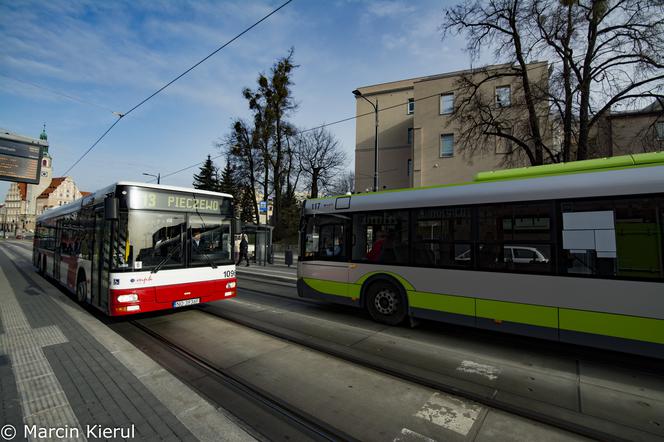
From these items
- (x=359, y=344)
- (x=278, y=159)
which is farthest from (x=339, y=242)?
(x=278, y=159)

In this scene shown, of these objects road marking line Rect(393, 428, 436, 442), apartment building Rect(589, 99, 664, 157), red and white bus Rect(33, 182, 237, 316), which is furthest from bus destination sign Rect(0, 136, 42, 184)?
apartment building Rect(589, 99, 664, 157)

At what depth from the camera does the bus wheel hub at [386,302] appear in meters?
6.41

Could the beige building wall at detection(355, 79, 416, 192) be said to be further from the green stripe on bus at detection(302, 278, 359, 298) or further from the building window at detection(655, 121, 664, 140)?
the green stripe on bus at detection(302, 278, 359, 298)

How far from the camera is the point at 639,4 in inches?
465

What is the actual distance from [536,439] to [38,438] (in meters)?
4.39

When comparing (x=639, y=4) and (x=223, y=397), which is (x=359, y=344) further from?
(x=639, y=4)

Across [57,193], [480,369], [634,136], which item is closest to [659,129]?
[634,136]

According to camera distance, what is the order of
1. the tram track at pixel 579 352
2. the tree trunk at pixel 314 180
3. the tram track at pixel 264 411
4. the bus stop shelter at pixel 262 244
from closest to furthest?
the tram track at pixel 264 411 → the tram track at pixel 579 352 → the bus stop shelter at pixel 262 244 → the tree trunk at pixel 314 180

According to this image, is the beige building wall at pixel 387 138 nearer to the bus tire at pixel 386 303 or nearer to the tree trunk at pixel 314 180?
the tree trunk at pixel 314 180

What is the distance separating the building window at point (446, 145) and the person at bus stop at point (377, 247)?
22.3 m

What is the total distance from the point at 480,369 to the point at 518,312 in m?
1.19

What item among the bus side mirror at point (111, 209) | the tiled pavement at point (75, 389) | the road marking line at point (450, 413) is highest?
the bus side mirror at point (111, 209)

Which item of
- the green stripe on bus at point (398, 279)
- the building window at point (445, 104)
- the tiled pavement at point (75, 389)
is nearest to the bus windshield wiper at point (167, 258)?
the tiled pavement at point (75, 389)

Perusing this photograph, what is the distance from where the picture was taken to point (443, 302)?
570 cm
